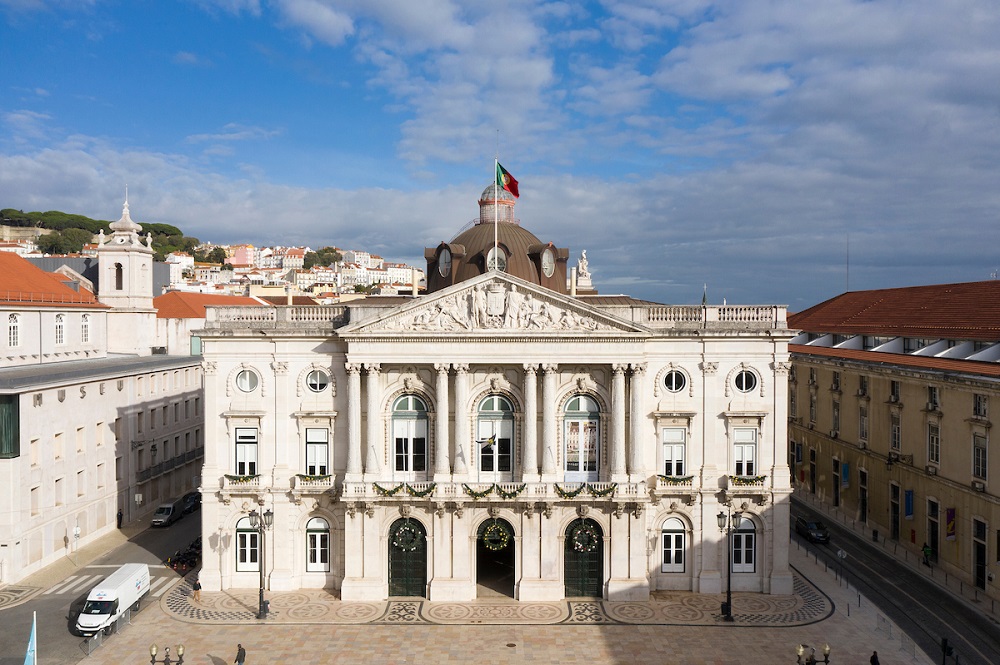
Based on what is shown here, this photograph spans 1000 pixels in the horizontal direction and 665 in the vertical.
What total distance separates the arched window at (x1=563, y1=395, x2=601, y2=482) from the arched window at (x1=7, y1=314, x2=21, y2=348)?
41964mm

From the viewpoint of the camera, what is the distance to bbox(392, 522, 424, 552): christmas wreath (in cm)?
3866

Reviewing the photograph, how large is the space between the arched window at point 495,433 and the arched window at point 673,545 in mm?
9295

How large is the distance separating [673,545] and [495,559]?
36.0 feet

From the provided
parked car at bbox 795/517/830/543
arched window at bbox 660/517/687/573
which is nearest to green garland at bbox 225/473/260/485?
arched window at bbox 660/517/687/573

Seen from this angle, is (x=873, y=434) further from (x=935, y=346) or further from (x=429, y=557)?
(x=429, y=557)

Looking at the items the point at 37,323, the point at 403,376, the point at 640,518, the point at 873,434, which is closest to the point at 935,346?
the point at 873,434

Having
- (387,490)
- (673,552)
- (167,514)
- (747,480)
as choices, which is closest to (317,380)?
(387,490)

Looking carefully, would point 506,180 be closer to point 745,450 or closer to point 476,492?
point 476,492

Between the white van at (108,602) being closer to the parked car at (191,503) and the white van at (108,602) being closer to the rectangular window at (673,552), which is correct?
the parked car at (191,503)

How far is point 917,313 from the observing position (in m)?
56.9

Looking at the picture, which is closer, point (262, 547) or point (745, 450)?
point (262, 547)

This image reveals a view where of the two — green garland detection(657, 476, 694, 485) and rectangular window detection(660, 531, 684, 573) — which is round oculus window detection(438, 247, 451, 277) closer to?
green garland detection(657, 476, 694, 485)

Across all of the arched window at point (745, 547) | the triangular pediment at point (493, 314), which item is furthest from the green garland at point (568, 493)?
the arched window at point (745, 547)

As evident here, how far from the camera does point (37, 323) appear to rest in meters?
55.3
